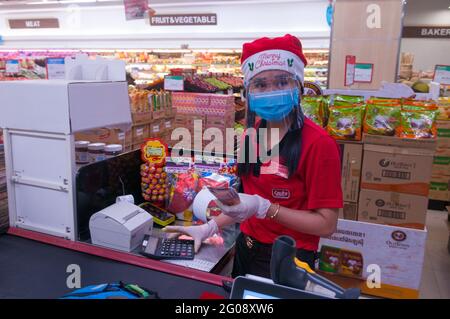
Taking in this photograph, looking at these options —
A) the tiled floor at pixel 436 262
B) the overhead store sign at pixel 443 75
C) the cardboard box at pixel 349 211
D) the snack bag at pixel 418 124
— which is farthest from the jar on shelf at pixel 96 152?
the overhead store sign at pixel 443 75

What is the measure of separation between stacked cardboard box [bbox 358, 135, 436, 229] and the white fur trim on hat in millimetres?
1645

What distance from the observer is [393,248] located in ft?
8.86

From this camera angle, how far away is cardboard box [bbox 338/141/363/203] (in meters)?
3.00

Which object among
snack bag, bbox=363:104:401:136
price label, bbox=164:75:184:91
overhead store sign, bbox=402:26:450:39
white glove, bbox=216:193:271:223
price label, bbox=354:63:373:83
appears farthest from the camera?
overhead store sign, bbox=402:26:450:39

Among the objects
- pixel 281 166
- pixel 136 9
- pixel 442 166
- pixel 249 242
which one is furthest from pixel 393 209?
pixel 136 9

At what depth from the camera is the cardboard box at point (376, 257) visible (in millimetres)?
2670

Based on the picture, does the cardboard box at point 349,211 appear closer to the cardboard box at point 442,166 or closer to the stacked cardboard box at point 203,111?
the stacked cardboard box at point 203,111

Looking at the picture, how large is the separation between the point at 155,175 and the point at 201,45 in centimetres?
974

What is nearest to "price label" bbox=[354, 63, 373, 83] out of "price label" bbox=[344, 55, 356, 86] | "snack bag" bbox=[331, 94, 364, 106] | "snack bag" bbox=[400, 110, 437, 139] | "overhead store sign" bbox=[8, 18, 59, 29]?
"price label" bbox=[344, 55, 356, 86]

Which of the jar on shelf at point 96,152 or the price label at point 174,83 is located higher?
the price label at point 174,83

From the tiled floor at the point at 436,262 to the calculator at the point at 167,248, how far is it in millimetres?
2425

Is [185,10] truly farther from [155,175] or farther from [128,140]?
[155,175]

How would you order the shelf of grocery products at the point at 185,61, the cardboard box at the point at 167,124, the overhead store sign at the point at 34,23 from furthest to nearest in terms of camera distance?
the overhead store sign at the point at 34,23 → the shelf of grocery products at the point at 185,61 → the cardboard box at the point at 167,124

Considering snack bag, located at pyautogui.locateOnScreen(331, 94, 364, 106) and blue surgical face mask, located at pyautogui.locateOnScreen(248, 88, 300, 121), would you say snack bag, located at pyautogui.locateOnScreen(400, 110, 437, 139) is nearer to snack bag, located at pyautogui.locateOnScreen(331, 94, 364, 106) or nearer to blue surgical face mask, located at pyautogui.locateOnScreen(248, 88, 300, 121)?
snack bag, located at pyautogui.locateOnScreen(331, 94, 364, 106)
